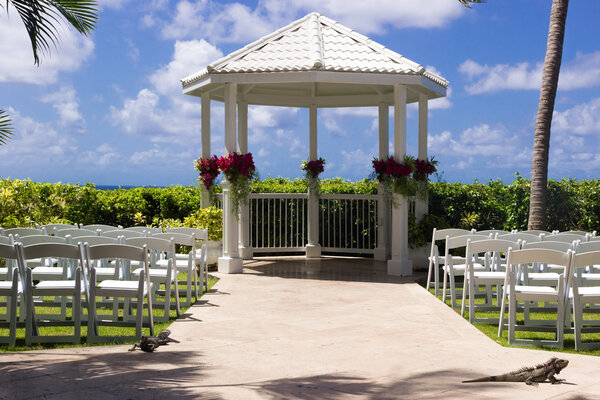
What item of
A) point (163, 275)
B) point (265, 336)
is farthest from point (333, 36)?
point (265, 336)

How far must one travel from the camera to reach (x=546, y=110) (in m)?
12.7

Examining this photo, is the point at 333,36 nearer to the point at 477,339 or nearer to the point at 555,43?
the point at 555,43

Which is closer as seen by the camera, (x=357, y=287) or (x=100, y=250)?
(x=100, y=250)

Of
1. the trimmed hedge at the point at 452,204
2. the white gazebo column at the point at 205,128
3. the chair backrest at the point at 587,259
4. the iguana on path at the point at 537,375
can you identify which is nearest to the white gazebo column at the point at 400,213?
the trimmed hedge at the point at 452,204

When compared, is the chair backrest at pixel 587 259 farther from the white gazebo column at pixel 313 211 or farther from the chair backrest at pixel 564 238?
the white gazebo column at pixel 313 211

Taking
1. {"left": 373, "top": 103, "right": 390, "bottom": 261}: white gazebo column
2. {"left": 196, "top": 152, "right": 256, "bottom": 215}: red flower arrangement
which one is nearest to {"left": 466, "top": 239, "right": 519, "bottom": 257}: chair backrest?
{"left": 196, "top": 152, "right": 256, "bottom": 215}: red flower arrangement

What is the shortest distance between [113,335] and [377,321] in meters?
2.91

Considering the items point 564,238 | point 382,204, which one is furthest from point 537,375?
point 382,204

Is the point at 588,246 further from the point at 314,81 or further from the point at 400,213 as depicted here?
the point at 314,81

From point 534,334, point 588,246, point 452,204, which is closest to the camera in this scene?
point 534,334

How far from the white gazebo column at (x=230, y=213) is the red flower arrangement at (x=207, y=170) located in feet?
3.70

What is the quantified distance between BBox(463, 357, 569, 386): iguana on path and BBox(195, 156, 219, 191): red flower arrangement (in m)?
8.69

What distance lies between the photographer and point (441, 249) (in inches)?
543

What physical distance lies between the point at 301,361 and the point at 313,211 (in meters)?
8.97
